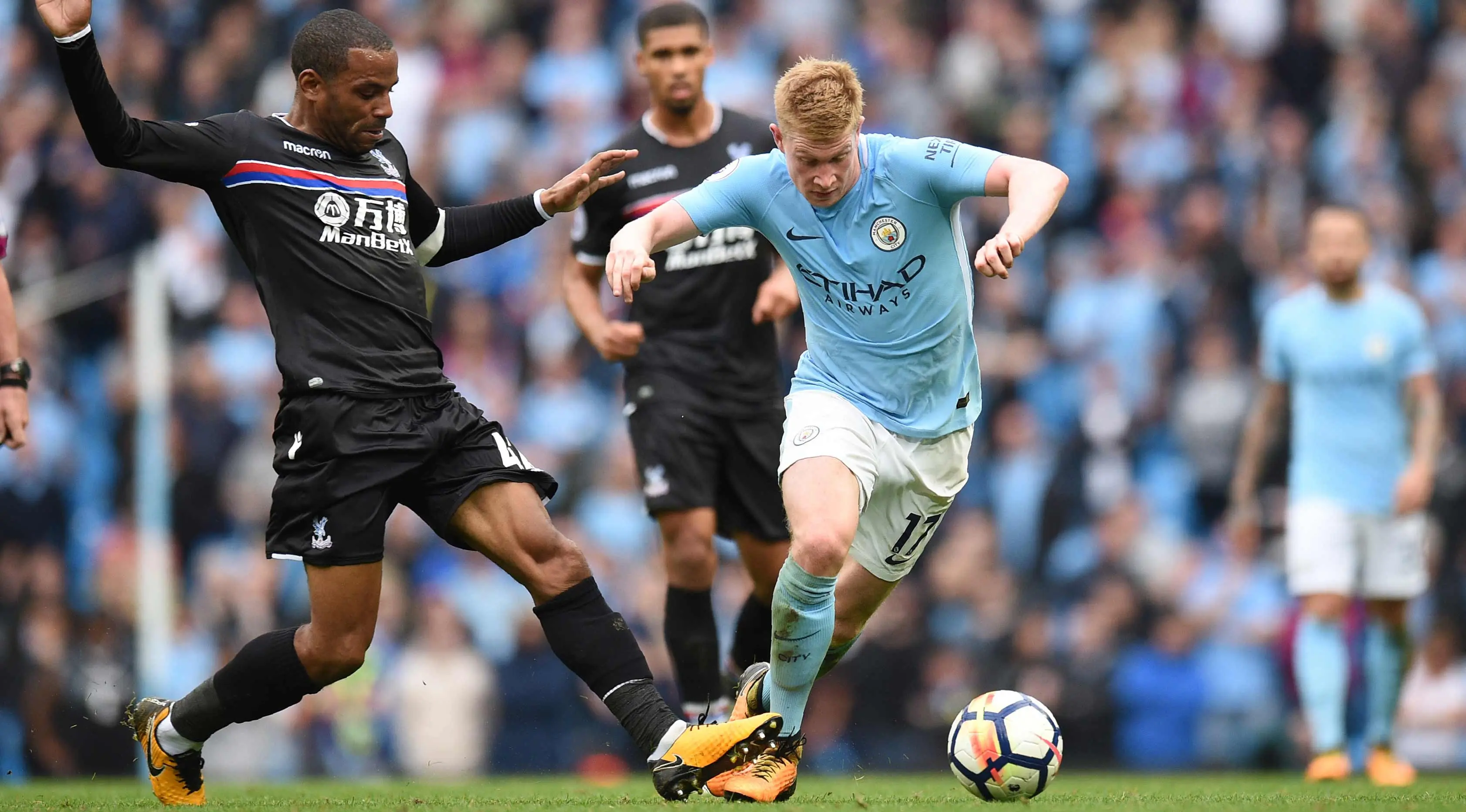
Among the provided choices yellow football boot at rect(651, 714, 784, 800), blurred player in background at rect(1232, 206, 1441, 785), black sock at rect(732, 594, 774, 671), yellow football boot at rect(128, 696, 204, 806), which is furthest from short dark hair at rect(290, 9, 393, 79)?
blurred player in background at rect(1232, 206, 1441, 785)

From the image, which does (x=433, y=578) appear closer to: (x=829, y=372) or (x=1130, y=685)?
(x=1130, y=685)

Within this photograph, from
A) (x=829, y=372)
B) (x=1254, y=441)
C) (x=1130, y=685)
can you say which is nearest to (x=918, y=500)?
(x=829, y=372)

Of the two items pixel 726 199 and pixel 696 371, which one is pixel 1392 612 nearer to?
pixel 696 371

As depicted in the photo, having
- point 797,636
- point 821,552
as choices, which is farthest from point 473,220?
point 797,636

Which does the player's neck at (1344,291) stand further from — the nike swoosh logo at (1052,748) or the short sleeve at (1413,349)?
the nike swoosh logo at (1052,748)

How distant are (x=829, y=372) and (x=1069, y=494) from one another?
5.67 meters

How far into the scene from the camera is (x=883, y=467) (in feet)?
20.6

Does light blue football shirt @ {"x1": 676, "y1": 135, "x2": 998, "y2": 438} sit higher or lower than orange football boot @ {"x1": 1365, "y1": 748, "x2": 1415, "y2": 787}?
higher

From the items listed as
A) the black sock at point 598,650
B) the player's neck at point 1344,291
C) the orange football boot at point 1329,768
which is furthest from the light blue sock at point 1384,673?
the black sock at point 598,650

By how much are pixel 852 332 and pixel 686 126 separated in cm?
205

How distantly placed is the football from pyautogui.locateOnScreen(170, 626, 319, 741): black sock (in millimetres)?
2273

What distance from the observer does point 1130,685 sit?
440 inches

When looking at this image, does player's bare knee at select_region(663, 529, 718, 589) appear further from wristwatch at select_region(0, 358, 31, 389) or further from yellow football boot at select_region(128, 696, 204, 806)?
wristwatch at select_region(0, 358, 31, 389)

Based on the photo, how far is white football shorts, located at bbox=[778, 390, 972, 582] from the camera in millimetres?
6191
